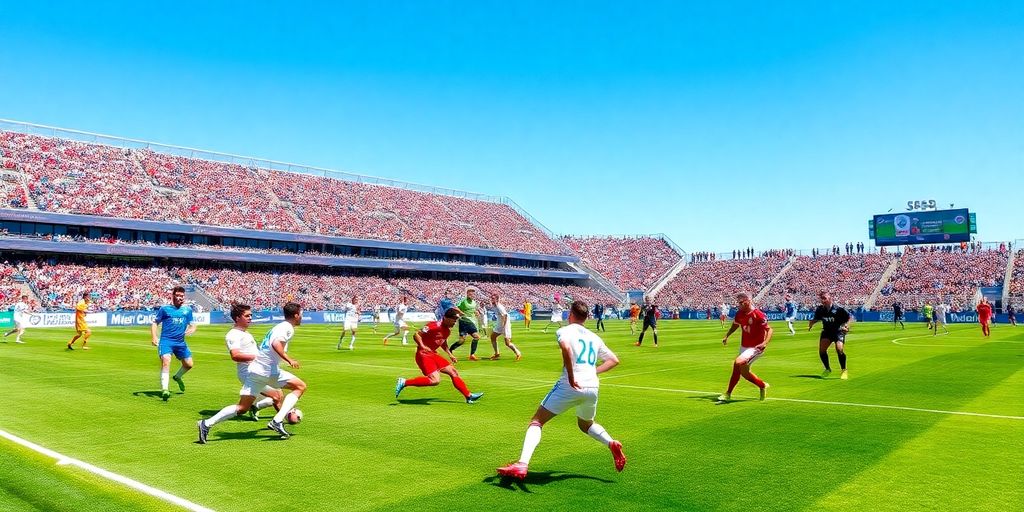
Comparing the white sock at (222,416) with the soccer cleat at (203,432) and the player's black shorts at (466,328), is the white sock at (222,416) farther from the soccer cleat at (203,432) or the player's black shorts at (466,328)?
the player's black shorts at (466,328)

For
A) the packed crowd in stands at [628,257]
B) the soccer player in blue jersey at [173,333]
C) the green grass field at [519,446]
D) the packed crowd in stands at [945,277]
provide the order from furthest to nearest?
the packed crowd in stands at [628,257] → the packed crowd in stands at [945,277] → the soccer player in blue jersey at [173,333] → the green grass field at [519,446]

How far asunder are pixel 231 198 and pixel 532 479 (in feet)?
218

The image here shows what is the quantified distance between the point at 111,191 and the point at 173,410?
55.4m

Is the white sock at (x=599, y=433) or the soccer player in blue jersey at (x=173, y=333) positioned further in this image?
the soccer player in blue jersey at (x=173, y=333)

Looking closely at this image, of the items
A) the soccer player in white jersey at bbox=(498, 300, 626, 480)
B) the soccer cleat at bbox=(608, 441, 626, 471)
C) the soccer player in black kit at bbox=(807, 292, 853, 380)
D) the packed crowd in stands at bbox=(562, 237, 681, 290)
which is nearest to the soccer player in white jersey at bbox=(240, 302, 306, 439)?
the soccer player in white jersey at bbox=(498, 300, 626, 480)

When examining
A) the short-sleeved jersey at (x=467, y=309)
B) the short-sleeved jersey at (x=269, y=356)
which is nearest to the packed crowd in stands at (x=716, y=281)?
the short-sleeved jersey at (x=467, y=309)

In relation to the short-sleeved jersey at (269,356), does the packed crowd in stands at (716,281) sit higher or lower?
higher

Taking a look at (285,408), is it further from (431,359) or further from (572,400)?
(572,400)

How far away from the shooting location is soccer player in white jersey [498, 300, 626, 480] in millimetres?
6965

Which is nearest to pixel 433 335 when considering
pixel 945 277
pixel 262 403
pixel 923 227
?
pixel 262 403

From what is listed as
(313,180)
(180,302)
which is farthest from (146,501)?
(313,180)

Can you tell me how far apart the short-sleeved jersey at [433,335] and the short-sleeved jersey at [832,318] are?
29.5ft

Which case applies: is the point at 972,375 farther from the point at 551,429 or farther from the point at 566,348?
the point at 566,348

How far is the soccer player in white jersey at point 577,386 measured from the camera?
696 centimetres
